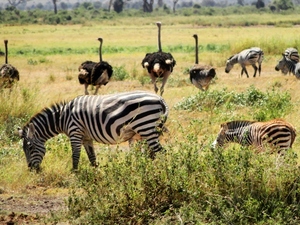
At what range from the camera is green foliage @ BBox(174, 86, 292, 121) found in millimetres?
13469

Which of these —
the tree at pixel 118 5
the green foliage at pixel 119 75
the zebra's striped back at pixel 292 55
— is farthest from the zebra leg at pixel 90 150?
the tree at pixel 118 5

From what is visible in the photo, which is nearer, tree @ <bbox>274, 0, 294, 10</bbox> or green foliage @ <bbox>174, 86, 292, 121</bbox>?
green foliage @ <bbox>174, 86, 292, 121</bbox>

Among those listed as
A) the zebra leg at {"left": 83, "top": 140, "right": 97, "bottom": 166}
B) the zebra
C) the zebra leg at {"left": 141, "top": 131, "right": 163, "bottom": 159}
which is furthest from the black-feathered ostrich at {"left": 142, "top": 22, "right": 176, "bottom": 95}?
the zebra leg at {"left": 141, "top": 131, "right": 163, "bottom": 159}

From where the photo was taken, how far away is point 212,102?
569 inches

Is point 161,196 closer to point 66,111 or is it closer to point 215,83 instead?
point 66,111

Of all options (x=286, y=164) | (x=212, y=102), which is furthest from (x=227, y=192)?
(x=212, y=102)

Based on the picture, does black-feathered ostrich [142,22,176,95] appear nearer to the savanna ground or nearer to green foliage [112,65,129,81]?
the savanna ground

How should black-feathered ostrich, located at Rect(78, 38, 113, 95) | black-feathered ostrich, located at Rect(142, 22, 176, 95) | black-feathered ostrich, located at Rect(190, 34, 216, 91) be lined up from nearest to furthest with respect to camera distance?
black-feathered ostrich, located at Rect(190, 34, 216, 91) < black-feathered ostrich, located at Rect(142, 22, 176, 95) < black-feathered ostrich, located at Rect(78, 38, 113, 95)

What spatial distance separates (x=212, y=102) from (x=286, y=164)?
7492mm

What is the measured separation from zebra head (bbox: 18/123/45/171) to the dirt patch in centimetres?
91

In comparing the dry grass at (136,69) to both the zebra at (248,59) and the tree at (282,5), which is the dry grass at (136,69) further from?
the tree at (282,5)

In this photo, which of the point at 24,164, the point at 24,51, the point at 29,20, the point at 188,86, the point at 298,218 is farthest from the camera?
the point at 29,20

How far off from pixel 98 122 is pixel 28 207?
183cm

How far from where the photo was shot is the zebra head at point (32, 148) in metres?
9.62
